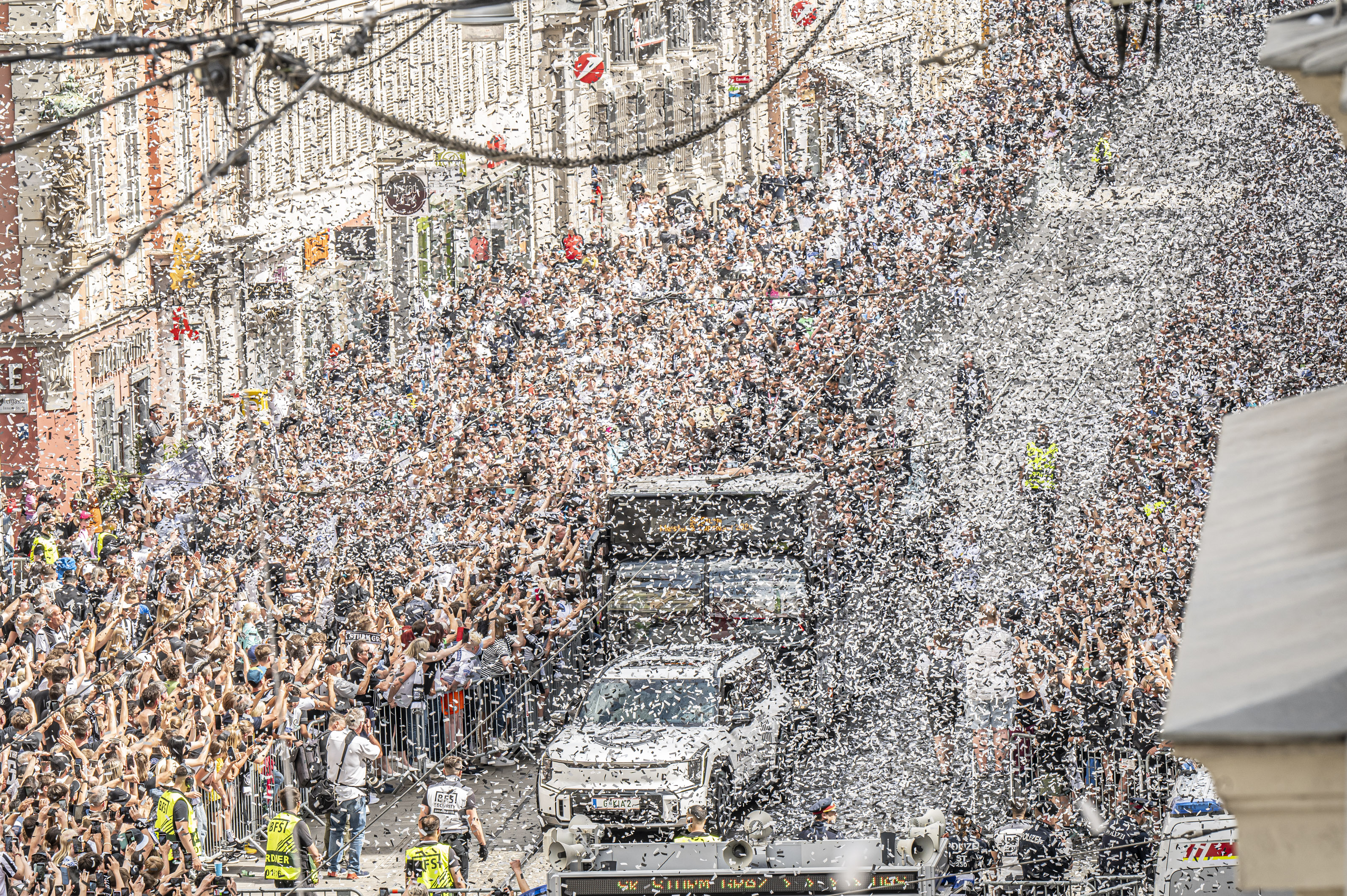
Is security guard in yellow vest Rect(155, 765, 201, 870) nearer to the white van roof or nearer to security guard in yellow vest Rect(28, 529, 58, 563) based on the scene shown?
the white van roof

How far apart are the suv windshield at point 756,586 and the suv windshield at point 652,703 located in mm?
2268

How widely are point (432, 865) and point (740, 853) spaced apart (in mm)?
2124

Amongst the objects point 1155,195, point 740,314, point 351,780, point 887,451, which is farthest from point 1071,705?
point 1155,195

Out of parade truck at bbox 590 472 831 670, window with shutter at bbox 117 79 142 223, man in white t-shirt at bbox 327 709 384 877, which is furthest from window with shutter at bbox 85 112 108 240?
man in white t-shirt at bbox 327 709 384 877

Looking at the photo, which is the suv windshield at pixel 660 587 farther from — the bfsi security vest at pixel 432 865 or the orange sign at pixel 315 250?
the orange sign at pixel 315 250

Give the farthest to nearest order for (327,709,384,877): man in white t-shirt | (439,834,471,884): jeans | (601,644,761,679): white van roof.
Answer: (601,644,761,679): white van roof, (327,709,384,877): man in white t-shirt, (439,834,471,884): jeans

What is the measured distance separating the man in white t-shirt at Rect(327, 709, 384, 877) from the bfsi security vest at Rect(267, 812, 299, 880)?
1.05 meters

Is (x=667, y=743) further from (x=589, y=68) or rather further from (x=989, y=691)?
(x=589, y=68)

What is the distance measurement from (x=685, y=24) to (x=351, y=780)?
1333 inches

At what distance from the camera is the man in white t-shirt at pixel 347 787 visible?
1187cm

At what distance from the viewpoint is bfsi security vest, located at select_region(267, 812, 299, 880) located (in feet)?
35.2

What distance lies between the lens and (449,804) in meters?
11.7

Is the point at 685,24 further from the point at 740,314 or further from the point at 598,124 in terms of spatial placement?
the point at 740,314

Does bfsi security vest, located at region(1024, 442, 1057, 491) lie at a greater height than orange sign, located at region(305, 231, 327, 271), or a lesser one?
lesser
